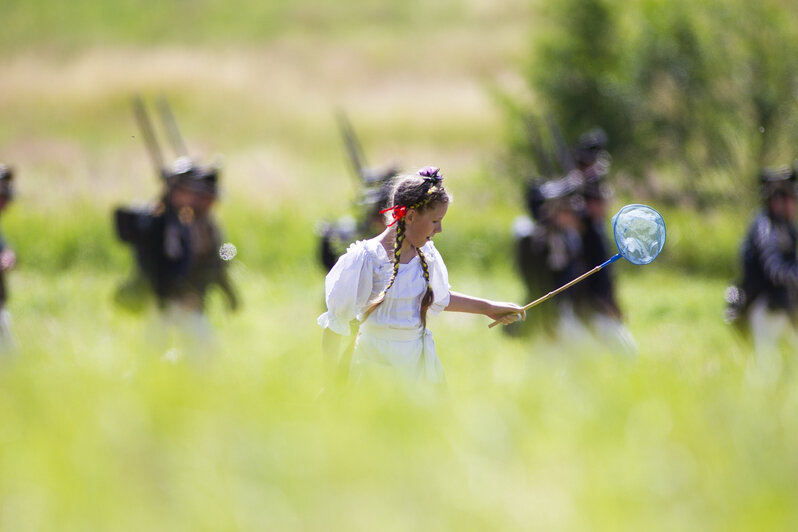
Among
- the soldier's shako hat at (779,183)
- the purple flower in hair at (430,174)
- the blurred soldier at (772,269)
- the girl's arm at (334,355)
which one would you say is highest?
the purple flower in hair at (430,174)

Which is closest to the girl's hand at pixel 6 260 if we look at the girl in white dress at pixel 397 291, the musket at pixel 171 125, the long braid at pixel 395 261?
the musket at pixel 171 125

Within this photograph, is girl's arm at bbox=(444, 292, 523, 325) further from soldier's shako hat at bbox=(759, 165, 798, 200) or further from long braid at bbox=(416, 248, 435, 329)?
soldier's shako hat at bbox=(759, 165, 798, 200)

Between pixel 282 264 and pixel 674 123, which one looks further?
→ pixel 674 123

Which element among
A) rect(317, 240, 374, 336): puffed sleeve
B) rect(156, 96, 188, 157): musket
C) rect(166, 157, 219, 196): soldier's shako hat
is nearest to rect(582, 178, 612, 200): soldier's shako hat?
rect(166, 157, 219, 196): soldier's shako hat

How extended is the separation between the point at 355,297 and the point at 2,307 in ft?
13.4

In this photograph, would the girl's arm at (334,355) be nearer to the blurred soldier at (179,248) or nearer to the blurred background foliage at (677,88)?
the blurred soldier at (179,248)

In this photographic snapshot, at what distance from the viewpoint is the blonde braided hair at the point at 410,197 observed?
15.0 ft

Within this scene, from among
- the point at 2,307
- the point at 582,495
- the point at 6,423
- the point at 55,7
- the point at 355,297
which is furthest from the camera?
the point at 55,7

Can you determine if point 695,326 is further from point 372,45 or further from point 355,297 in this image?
point 372,45

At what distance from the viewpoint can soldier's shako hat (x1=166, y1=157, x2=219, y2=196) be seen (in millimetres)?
8672

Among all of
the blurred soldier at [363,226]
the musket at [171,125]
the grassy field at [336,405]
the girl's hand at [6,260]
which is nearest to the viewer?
the grassy field at [336,405]

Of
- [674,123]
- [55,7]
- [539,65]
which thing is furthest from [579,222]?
[55,7]

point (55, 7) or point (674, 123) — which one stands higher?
point (55, 7)

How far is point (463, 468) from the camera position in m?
2.61
